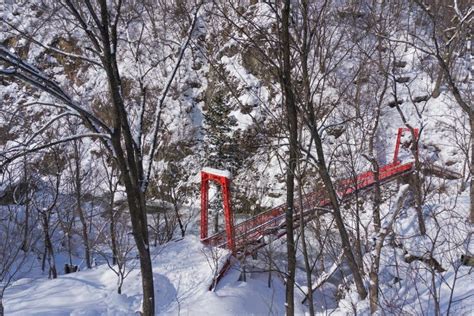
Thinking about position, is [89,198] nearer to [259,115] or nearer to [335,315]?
[259,115]

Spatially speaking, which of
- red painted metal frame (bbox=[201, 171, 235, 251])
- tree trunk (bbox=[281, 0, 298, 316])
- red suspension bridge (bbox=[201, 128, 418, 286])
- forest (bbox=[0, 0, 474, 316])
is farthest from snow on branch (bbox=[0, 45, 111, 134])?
red suspension bridge (bbox=[201, 128, 418, 286])

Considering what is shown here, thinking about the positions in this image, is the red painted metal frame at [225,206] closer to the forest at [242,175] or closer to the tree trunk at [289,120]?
the forest at [242,175]

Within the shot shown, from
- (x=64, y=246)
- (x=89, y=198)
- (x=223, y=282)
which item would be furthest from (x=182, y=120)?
(x=223, y=282)

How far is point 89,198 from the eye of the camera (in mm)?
18047

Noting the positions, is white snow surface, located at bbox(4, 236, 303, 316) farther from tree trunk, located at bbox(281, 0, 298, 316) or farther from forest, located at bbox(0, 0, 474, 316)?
tree trunk, located at bbox(281, 0, 298, 316)

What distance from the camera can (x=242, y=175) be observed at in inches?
781

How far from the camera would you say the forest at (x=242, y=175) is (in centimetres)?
432

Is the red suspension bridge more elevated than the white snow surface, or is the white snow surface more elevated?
the red suspension bridge

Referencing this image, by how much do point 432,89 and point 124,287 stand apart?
721 inches

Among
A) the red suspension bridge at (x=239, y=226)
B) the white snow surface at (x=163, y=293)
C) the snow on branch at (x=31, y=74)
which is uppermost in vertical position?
the snow on branch at (x=31, y=74)

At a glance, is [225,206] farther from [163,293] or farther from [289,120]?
[289,120]

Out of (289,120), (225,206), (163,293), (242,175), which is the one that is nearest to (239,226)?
(225,206)

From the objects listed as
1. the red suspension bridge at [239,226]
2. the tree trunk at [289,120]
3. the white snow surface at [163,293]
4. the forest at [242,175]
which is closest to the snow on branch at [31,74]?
the forest at [242,175]

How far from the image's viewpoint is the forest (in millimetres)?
4320
